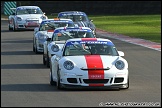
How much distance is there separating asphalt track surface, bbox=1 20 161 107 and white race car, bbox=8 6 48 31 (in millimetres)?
14057

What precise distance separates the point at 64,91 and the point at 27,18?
2576 centimetres

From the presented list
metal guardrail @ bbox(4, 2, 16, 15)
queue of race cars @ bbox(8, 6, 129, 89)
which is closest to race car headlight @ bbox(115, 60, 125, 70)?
queue of race cars @ bbox(8, 6, 129, 89)

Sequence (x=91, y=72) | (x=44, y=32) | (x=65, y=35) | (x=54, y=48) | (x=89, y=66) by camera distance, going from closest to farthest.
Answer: (x=91, y=72) → (x=89, y=66) → (x=54, y=48) → (x=65, y=35) → (x=44, y=32)

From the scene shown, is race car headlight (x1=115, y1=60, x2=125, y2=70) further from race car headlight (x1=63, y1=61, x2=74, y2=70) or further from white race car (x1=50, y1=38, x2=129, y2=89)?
race car headlight (x1=63, y1=61, x2=74, y2=70)

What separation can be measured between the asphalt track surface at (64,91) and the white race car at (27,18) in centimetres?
1406

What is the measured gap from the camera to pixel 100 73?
15312 mm

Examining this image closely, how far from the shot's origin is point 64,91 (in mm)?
15188

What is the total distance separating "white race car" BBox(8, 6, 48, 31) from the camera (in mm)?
40531

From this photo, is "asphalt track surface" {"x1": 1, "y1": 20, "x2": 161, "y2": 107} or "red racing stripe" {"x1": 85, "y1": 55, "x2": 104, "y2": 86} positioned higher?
"red racing stripe" {"x1": 85, "y1": 55, "x2": 104, "y2": 86}

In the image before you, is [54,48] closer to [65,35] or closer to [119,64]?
[65,35]

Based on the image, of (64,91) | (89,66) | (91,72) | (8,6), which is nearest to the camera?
(64,91)

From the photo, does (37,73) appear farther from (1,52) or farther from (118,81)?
(1,52)

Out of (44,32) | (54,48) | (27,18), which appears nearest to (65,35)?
(54,48)

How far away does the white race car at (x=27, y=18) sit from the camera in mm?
40531
